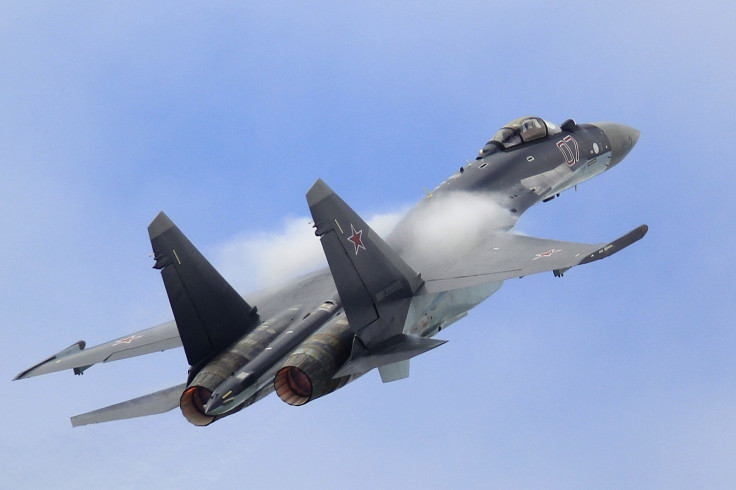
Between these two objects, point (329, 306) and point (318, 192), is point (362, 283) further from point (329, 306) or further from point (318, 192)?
point (318, 192)

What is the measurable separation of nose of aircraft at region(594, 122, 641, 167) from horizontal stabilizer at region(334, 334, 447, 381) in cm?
1226

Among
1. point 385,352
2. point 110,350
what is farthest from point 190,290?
point 385,352

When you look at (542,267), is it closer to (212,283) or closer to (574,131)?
(212,283)

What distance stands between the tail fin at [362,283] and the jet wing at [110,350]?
483 cm

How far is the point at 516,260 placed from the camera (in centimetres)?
2361

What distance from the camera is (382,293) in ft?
71.3

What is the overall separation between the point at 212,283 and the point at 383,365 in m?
3.91

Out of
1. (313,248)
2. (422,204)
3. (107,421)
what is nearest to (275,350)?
(107,421)

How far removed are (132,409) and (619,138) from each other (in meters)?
16.7

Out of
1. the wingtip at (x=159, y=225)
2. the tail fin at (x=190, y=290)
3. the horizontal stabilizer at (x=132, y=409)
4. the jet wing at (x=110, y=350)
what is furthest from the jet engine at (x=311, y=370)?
the jet wing at (x=110, y=350)

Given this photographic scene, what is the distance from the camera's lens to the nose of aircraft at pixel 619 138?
103 ft

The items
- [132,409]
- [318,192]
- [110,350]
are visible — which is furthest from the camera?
[110,350]

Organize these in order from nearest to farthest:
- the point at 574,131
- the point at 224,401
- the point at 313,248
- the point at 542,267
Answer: the point at 224,401, the point at 542,267, the point at 313,248, the point at 574,131

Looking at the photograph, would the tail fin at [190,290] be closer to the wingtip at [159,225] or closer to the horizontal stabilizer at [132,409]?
the wingtip at [159,225]
